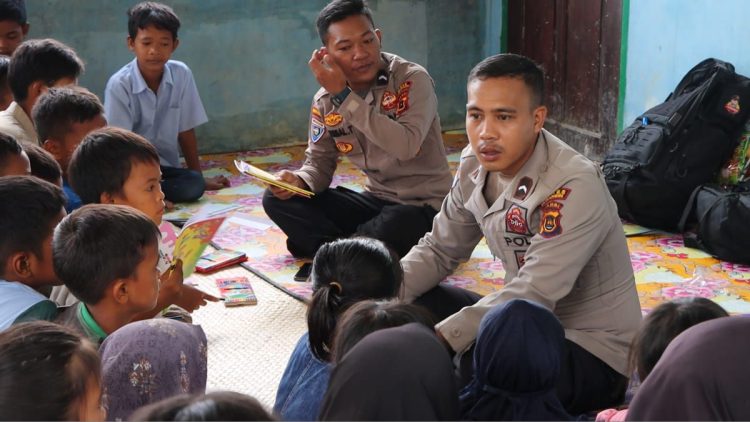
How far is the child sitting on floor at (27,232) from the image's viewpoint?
2162 millimetres

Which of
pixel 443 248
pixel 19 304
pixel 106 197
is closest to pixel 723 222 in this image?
pixel 443 248

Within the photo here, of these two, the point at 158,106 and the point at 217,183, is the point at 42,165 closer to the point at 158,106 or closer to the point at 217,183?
the point at 158,106

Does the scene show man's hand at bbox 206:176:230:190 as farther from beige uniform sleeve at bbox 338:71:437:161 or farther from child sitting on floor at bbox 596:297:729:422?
child sitting on floor at bbox 596:297:729:422

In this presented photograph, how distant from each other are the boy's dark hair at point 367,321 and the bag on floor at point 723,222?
2.28 meters

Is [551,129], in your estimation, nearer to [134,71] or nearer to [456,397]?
[134,71]

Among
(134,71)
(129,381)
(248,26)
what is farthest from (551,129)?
(129,381)

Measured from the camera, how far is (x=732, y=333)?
147cm

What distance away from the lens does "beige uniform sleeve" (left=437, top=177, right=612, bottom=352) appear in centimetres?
227

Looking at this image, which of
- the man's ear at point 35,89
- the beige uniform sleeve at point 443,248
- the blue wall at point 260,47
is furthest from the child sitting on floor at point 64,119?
the blue wall at point 260,47

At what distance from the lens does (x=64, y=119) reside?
316cm

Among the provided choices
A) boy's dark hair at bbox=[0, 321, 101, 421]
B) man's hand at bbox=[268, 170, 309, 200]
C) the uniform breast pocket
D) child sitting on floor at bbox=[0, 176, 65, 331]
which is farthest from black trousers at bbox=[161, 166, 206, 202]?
boy's dark hair at bbox=[0, 321, 101, 421]

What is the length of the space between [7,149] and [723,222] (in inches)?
102

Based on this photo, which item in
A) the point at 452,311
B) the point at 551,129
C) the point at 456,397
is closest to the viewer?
Result: the point at 456,397

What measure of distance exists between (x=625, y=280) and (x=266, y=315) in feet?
4.43
